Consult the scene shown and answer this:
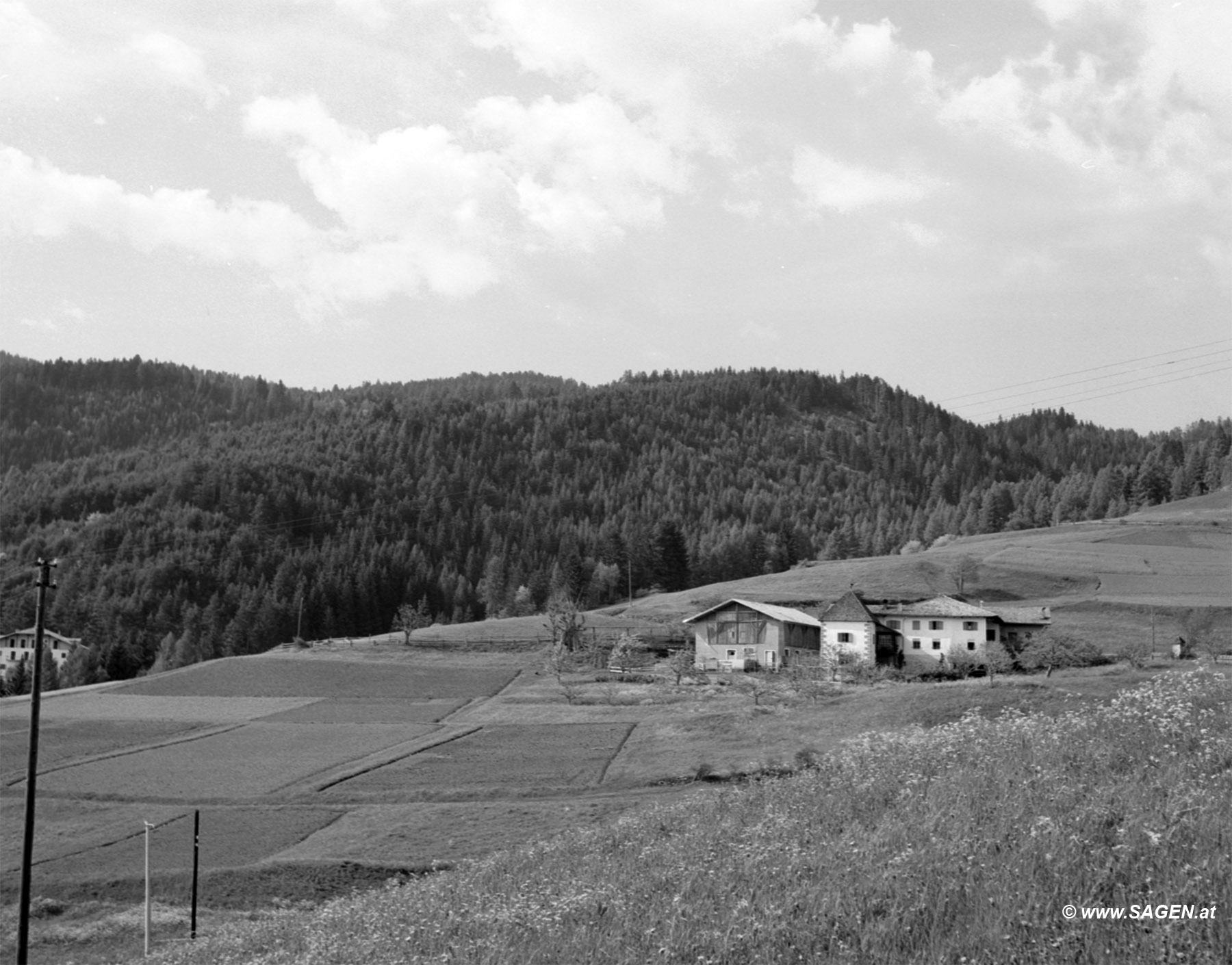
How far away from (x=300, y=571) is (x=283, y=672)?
95474 mm

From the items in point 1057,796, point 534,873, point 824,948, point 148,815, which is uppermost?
point 1057,796

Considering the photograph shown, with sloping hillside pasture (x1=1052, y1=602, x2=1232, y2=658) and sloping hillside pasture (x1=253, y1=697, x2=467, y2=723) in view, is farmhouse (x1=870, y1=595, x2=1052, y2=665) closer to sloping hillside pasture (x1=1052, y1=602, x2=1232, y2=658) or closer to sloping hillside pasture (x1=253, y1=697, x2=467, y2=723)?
sloping hillside pasture (x1=1052, y1=602, x2=1232, y2=658)

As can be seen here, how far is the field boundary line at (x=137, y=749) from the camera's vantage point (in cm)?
5925

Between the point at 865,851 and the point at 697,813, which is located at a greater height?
the point at 865,851

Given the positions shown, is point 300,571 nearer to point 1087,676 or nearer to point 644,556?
point 644,556

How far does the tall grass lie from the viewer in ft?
37.2

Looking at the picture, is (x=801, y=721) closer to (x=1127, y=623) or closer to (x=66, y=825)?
(x=66, y=825)

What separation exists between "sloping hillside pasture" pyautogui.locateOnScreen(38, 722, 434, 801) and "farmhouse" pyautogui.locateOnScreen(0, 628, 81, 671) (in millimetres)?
97220

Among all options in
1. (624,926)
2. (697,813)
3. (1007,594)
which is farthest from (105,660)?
(624,926)

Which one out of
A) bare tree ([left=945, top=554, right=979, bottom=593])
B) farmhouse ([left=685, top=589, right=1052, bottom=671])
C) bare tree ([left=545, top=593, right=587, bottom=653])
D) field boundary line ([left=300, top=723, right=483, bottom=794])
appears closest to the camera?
field boundary line ([left=300, top=723, right=483, bottom=794])

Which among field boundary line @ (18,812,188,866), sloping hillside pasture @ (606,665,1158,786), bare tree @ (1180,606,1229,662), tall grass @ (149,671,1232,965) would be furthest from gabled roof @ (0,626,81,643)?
tall grass @ (149,671,1232,965)

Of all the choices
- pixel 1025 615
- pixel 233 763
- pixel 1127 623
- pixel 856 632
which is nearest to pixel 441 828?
pixel 233 763

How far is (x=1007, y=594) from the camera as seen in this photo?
12106 cm

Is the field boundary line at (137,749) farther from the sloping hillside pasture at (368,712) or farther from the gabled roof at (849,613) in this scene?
the gabled roof at (849,613)
